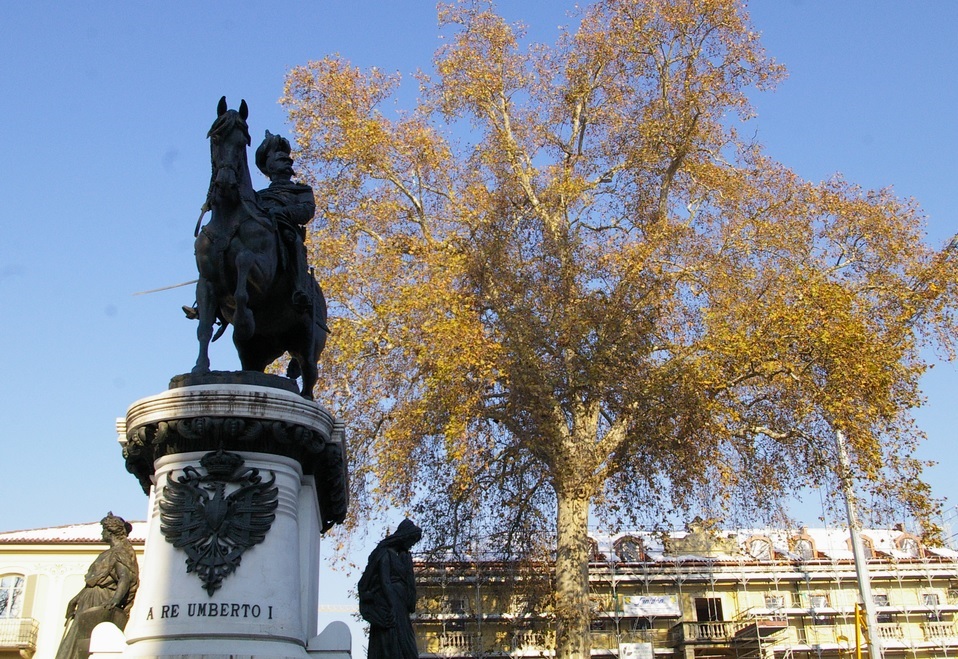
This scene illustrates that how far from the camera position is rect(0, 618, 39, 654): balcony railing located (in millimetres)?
32531

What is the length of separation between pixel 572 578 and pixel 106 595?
12.9 metres

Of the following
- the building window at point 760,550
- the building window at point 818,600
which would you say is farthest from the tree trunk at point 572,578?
the building window at point 818,600

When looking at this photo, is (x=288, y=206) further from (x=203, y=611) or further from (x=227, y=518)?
(x=203, y=611)

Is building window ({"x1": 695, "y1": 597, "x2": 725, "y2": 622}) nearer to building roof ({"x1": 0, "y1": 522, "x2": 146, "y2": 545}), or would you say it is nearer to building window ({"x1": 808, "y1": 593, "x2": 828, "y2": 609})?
building window ({"x1": 808, "y1": 593, "x2": 828, "y2": 609})

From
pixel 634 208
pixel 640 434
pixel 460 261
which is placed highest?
pixel 634 208

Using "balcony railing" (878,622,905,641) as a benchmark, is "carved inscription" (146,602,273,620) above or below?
below

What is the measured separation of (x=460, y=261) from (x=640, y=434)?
16.6 ft

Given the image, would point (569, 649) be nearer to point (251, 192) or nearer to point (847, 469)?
point (847, 469)


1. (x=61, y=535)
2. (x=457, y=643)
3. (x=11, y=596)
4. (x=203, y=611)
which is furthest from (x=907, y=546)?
(x=203, y=611)

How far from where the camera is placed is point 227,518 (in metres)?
6.09

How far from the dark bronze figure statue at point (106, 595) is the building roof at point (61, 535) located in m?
27.6

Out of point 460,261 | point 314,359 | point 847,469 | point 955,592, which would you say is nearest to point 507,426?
point 460,261

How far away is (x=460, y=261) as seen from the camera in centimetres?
2070

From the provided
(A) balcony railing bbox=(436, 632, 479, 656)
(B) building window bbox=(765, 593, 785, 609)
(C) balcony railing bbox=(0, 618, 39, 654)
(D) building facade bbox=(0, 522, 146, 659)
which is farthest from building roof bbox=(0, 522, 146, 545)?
(B) building window bbox=(765, 593, 785, 609)
